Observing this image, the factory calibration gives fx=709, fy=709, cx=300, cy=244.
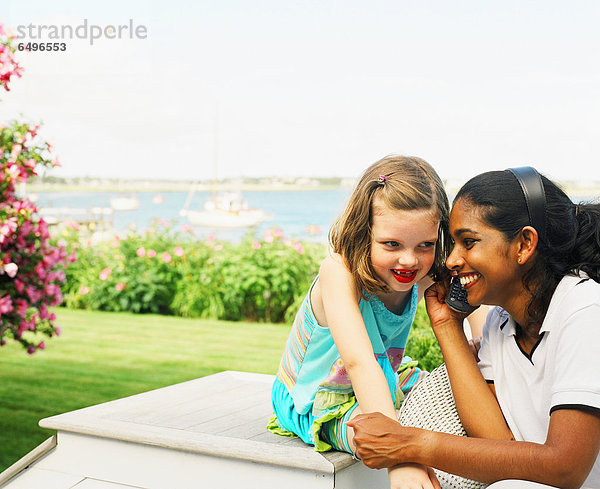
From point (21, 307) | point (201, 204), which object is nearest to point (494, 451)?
point (21, 307)

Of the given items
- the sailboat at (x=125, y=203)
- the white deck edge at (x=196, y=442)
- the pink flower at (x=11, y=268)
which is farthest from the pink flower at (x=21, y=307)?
the sailboat at (x=125, y=203)

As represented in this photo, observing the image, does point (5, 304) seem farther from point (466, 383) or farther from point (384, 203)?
point (466, 383)

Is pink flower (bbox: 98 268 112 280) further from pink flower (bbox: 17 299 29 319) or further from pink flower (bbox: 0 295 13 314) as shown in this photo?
pink flower (bbox: 0 295 13 314)

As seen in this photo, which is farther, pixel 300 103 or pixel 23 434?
pixel 300 103

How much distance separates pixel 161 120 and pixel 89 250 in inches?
1627

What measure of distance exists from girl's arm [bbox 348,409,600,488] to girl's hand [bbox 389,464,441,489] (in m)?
0.03

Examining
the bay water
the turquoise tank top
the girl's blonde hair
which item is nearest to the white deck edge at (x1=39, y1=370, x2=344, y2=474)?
the turquoise tank top

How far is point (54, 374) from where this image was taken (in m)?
5.87

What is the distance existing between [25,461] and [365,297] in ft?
4.52

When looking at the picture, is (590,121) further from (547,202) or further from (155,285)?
(547,202)

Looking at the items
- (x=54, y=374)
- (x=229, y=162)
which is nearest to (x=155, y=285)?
(x=54, y=374)

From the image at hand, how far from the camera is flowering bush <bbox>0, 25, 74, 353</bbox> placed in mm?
3572

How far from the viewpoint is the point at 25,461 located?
2.53 meters

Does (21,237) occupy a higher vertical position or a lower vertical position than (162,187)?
lower
